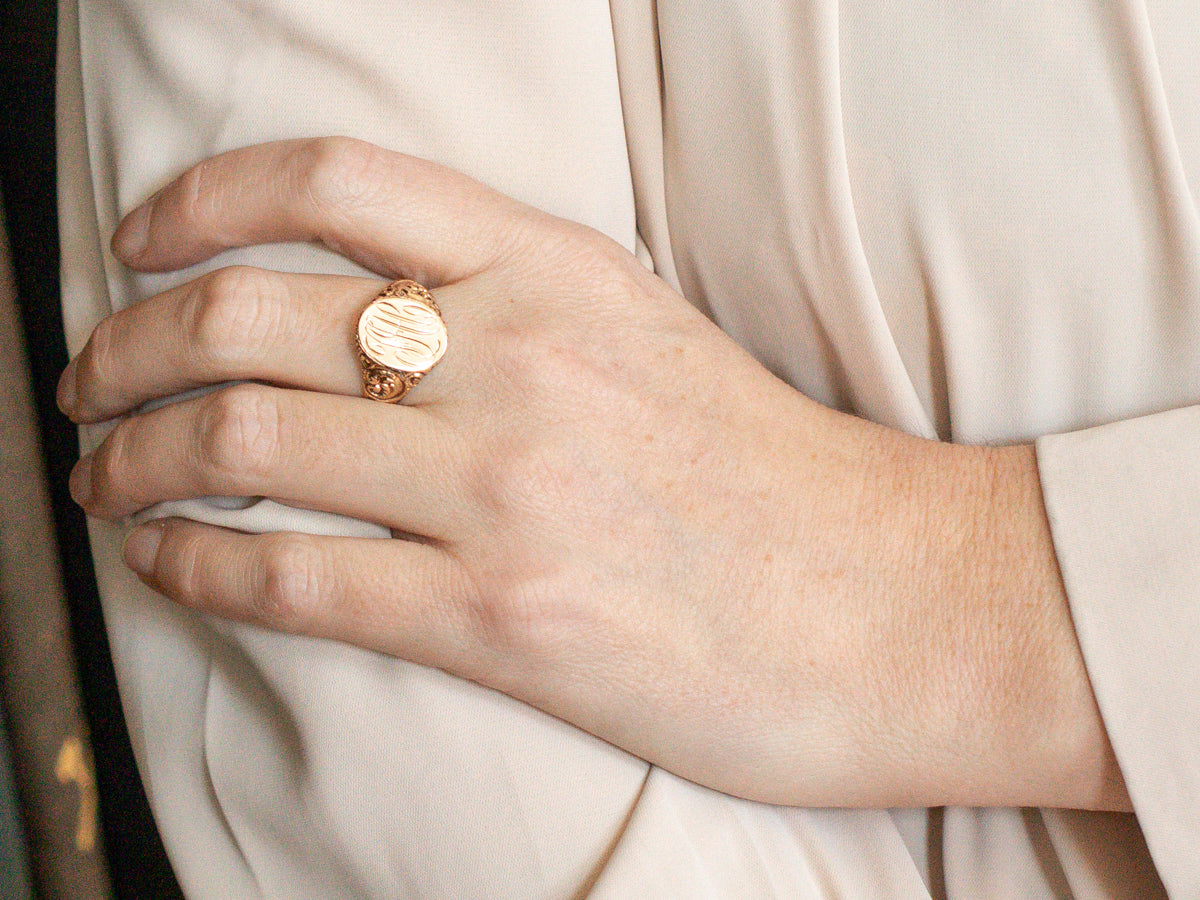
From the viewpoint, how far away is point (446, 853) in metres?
A: 0.65

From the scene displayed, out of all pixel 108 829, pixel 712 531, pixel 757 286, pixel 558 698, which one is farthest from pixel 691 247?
pixel 108 829

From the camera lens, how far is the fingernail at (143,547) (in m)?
0.70

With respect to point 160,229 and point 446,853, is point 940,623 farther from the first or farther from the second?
point 160,229

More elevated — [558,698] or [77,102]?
[77,102]

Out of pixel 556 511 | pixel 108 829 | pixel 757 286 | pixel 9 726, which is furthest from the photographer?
pixel 108 829

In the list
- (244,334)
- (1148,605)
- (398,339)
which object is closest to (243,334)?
(244,334)

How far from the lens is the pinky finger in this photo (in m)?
0.63

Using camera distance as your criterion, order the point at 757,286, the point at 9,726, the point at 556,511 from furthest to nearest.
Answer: the point at 9,726 < the point at 757,286 < the point at 556,511

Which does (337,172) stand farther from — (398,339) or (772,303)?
(772,303)

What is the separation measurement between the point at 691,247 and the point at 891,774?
0.45 metres

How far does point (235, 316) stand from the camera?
24.6 inches

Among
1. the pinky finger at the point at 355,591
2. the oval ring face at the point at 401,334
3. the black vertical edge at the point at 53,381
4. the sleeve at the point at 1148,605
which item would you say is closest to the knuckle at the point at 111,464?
the pinky finger at the point at 355,591

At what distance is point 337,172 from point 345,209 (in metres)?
0.02

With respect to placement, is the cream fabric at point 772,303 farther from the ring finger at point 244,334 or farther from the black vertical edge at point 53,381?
the black vertical edge at point 53,381
